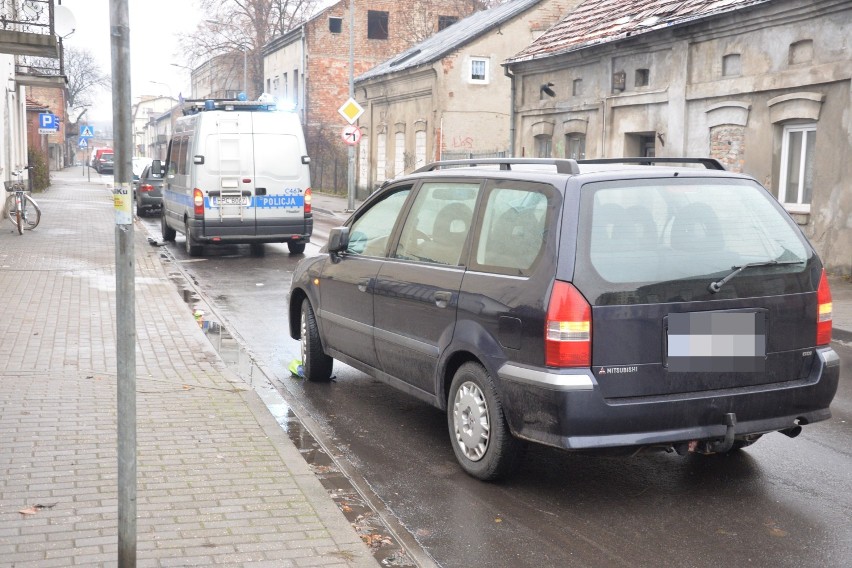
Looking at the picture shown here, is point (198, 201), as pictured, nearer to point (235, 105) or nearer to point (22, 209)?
point (235, 105)

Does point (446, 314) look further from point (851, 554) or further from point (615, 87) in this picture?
point (615, 87)

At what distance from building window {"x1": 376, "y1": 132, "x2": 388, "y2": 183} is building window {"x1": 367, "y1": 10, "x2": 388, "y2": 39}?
53.7 feet

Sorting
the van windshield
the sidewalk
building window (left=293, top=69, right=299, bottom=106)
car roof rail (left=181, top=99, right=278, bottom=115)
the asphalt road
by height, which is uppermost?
building window (left=293, top=69, right=299, bottom=106)

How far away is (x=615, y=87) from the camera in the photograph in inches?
818

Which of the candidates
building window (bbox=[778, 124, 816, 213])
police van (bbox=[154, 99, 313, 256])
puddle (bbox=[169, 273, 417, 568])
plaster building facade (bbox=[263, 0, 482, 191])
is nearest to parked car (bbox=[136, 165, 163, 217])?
police van (bbox=[154, 99, 313, 256])

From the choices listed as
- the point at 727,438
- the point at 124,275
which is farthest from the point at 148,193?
the point at 124,275

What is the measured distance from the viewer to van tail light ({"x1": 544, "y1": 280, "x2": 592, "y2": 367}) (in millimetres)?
4777

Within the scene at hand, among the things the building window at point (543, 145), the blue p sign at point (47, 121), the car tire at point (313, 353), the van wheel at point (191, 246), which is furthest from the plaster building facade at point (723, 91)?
the blue p sign at point (47, 121)

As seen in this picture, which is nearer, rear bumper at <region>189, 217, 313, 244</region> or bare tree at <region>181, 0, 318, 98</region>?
rear bumper at <region>189, 217, 313, 244</region>

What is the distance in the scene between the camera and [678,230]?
5059 millimetres

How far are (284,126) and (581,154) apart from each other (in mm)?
8247

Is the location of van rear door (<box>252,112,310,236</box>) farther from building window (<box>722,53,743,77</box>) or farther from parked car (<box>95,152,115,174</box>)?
parked car (<box>95,152,115,174</box>)

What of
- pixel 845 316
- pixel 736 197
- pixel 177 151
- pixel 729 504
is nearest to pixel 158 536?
pixel 729 504

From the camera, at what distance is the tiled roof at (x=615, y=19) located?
698 inches
